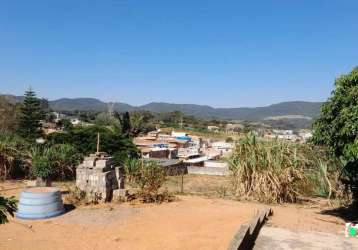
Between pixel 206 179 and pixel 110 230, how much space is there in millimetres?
9902

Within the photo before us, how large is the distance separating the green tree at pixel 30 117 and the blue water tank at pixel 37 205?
87.2ft

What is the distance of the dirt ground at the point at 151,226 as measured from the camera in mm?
6520

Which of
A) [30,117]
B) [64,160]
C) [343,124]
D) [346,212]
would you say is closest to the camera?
[343,124]

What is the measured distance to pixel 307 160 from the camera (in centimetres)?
1059

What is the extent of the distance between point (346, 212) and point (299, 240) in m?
3.85

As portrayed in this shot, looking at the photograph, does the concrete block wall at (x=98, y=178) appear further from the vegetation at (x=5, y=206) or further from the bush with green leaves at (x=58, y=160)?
the vegetation at (x=5, y=206)

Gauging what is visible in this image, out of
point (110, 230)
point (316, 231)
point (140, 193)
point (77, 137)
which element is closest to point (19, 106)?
point (77, 137)

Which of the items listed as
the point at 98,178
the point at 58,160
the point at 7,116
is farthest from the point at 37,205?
the point at 7,116

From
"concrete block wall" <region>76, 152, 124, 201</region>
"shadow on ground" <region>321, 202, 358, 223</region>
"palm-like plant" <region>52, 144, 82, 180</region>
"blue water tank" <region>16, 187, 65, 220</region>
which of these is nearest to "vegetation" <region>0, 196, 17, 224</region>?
"blue water tank" <region>16, 187, 65, 220</region>

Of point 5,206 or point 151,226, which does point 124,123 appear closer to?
point 151,226

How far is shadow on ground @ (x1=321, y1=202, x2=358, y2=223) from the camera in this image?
8395 mm

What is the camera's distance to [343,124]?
6.96 meters

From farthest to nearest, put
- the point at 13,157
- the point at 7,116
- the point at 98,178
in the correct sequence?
the point at 7,116 < the point at 13,157 < the point at 98,178

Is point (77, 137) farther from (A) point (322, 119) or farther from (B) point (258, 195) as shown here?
(A) point (322, 119)
